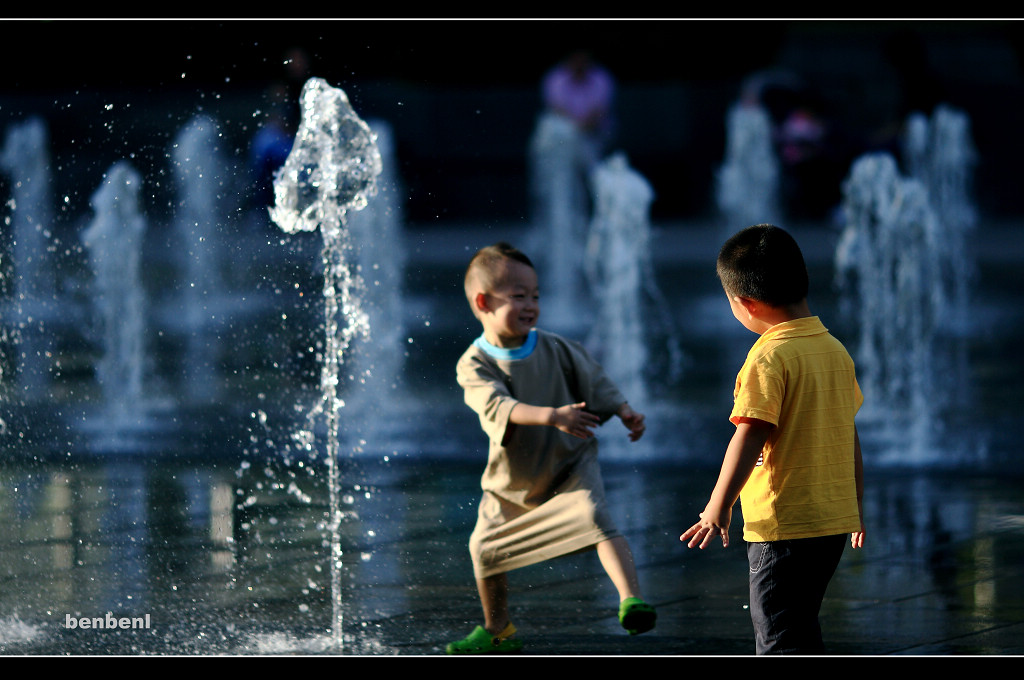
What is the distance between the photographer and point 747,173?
16047mm

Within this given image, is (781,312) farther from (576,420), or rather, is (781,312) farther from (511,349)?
(511,349)

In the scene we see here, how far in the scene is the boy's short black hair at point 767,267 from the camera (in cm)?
298

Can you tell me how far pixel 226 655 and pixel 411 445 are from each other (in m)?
2.94

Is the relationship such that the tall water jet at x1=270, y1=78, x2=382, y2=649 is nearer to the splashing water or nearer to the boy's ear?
the boy's ear

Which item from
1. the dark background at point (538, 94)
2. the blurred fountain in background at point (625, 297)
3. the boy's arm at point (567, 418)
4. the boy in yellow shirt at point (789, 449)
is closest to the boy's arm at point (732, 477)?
the boy in yellow shirt at point (789, 449)

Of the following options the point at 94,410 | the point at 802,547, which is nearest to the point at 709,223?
the point at 94,410

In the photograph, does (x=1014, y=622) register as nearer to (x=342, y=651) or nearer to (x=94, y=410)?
(x=342, y=651)

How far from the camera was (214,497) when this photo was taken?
18.1 feet

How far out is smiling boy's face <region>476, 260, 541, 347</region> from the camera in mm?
3623

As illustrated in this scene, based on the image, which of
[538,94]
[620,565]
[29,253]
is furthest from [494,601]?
[538,94]

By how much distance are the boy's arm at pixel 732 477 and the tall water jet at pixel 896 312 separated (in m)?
3.49

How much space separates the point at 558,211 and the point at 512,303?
1073cm

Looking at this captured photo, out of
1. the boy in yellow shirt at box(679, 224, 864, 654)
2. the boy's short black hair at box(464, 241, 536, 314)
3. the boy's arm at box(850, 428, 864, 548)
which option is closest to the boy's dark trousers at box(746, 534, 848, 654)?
the boy in yellow shirt at box(679, 224, 864, 654)

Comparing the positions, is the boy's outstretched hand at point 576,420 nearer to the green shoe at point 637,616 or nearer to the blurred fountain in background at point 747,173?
the green shoe at point 637,616
